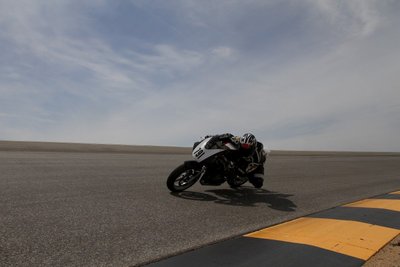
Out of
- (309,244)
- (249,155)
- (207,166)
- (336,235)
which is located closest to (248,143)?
(249,155)

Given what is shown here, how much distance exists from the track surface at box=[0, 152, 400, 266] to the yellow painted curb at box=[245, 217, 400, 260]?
1.18 ft

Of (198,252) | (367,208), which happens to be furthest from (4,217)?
(367,208)

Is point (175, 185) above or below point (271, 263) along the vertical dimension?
above

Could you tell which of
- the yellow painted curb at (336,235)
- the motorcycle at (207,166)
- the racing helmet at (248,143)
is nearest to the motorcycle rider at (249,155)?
the racing helmet at (248,143)

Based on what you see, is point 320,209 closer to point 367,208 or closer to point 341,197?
point 367,208

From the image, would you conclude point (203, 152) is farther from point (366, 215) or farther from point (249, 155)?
point (366, 215)

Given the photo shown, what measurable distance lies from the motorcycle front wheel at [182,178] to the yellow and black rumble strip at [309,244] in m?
2.32

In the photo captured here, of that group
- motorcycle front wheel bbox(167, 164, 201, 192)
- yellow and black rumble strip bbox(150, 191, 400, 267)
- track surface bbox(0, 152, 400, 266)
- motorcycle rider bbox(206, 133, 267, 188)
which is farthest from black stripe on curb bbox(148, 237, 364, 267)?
motorcycle rider bbox(206, 133, 267, 188)

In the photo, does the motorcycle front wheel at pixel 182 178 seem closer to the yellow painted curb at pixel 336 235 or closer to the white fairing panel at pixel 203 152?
the white fairing panel at pixel 203 152

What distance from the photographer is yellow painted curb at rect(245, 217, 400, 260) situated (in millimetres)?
4781

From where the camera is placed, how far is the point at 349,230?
5.74 m

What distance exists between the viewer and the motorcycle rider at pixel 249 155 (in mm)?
8617

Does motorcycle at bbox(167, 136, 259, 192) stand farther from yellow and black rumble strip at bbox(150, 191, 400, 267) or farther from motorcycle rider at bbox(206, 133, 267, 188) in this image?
yellow and black rumble strip at bbox(150, 191, 400, 267)

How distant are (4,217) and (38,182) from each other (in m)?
2.94
